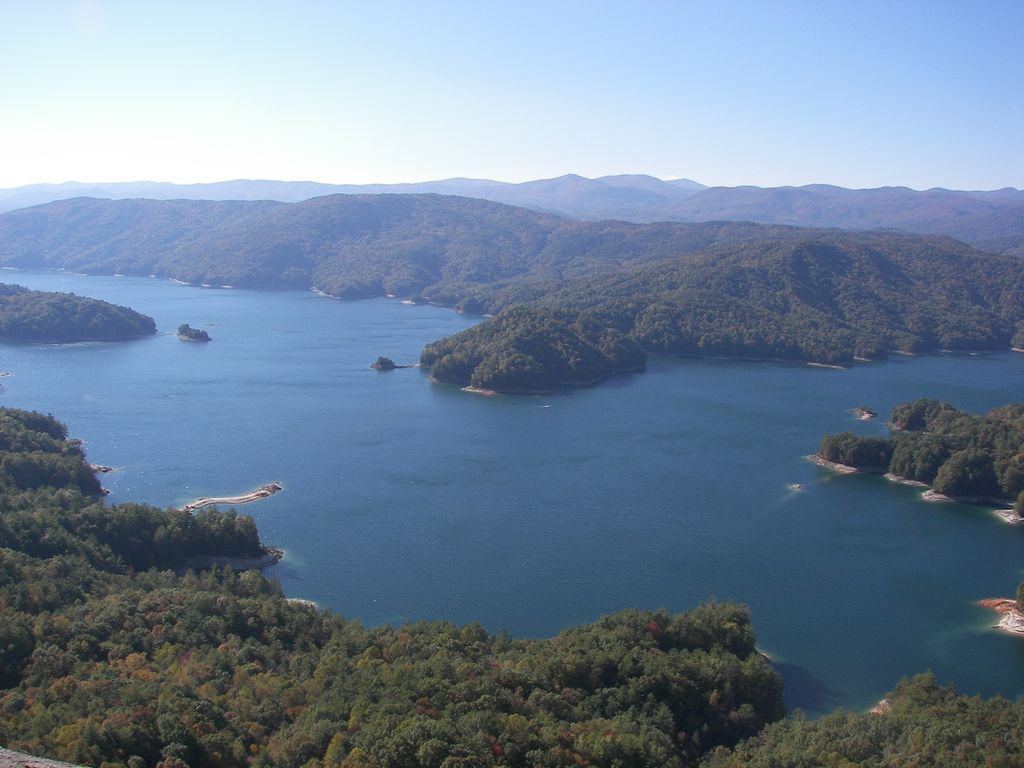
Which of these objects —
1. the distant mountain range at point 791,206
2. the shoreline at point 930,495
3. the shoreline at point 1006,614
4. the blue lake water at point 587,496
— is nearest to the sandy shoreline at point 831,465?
the shoreline at point 930,495

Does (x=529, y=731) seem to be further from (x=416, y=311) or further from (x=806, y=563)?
(x=416, y=311)

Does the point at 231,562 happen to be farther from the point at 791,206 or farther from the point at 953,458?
the point at 791,206

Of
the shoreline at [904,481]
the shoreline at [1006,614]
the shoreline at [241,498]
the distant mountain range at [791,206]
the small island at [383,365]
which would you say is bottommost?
the shoreline at [1006,614]

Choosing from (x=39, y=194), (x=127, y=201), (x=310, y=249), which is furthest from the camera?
(x=39, y=194)

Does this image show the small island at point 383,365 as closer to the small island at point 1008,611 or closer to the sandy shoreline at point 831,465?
the sandy shoreline at point 831,465

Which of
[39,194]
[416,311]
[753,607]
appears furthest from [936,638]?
[39,194]

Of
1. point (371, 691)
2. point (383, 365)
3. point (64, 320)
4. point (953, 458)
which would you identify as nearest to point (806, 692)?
point (371, 691)
